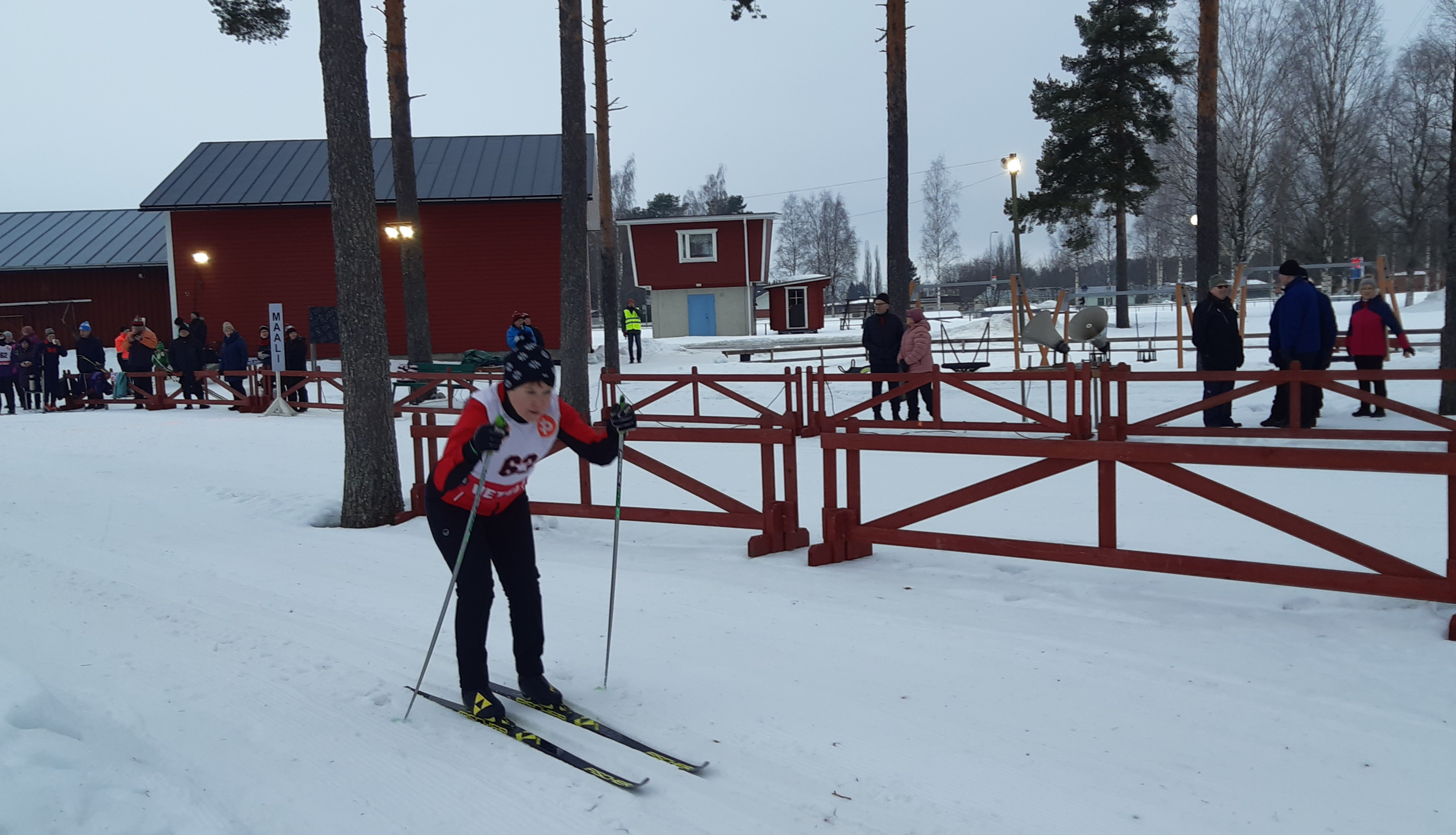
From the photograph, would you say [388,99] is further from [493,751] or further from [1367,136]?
[1367,136]

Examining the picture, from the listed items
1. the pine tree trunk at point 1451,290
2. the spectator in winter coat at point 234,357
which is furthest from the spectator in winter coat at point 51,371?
the pine tree trunk at point 1451,290

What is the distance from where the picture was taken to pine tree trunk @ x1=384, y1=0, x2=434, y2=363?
770 inches

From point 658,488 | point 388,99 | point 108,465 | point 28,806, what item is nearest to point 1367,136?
point 388,99

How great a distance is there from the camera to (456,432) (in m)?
4.30

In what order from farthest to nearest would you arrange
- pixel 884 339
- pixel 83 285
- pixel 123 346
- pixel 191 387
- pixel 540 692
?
pixel 83 285 → pixel 123 346 → pixel 191 387 → pixel 884 339 → pixel 540 692

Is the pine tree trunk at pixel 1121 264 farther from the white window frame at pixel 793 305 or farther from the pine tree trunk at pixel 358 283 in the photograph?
the pine tree trunk at pixel 358 283

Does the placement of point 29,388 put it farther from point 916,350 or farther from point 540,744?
point 540,744

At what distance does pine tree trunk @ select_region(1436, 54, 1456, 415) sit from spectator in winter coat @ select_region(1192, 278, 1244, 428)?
2183 millimetres

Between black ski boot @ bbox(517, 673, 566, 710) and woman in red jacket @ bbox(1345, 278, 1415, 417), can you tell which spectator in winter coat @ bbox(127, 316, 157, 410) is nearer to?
black ski boot @ bbox(517, 673, 566, 710)

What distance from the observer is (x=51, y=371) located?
66.3ft

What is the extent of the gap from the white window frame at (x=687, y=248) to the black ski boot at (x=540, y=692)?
3998 centimetres

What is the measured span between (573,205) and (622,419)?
11.1m

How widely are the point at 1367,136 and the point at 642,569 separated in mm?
46882

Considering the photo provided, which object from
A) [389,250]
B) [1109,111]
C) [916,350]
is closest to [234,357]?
[389,250]
